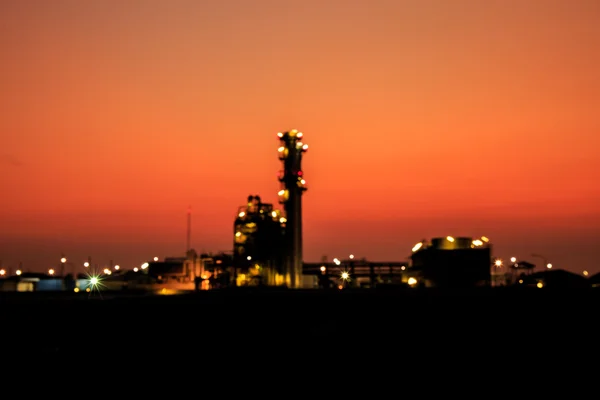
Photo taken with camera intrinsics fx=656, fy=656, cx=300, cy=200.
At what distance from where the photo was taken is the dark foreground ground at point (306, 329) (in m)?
26.5

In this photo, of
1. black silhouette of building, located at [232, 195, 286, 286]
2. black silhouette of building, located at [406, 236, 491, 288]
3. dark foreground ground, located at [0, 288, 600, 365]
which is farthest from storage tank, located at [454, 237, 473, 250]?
dark foreground ground, located at [0, 288, 600, 365]

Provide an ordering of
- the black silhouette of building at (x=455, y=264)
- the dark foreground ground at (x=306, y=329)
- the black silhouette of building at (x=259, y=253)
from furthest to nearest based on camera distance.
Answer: the black silhouette of building at (x=259, y=253)
the black silhouette of building at (x=455, y=264)
the dark foreground ground at (x=306, y=329)

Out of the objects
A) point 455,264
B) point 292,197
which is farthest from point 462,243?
point 292,197

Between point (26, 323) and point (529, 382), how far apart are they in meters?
26.3

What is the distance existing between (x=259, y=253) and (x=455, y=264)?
29.6 meters

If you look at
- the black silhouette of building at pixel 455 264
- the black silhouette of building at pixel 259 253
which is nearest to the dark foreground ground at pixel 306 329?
the black silhouette of building at pixel 455 264

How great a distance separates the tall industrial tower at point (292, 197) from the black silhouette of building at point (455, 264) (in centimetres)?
1992

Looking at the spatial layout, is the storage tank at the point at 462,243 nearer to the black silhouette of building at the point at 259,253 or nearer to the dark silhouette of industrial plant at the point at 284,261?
the dark silhouette of industrial plant at the point at 284,261

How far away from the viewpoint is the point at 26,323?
→ 35.0 metres

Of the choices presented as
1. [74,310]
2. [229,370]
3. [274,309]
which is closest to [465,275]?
[274,309]

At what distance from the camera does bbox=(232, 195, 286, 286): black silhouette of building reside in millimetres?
100750

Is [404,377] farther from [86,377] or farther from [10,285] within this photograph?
[10,285]

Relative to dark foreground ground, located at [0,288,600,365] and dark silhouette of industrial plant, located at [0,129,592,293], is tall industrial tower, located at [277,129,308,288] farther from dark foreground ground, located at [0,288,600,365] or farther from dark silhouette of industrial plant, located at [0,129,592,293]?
dark foreground ground, located at [0,288,600,365]

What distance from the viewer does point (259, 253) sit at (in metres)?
101
